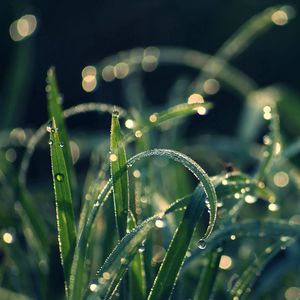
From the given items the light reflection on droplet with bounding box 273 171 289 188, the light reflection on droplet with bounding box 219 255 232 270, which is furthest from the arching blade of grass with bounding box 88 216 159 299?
the light reflection on droplet with bounding box 273 171 289 188

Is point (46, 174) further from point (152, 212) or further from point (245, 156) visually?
point (152, 212)

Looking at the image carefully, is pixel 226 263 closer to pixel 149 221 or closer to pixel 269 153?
pixel 269 153

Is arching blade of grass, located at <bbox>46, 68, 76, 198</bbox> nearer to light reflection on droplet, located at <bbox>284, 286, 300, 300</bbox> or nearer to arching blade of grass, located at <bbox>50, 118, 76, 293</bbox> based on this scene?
arching blade of grass, located at <bbox>50, 118, 76, 293</bbox>

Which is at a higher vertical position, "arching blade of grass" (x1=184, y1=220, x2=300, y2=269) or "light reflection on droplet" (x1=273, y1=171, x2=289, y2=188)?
"light reflection on droplet" (x1=273, y1=171, x2=289, y2=188)

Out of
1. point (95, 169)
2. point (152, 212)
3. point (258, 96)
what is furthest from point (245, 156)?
point (152, 212)

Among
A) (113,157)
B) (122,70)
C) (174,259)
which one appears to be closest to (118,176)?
Result: (113,157)

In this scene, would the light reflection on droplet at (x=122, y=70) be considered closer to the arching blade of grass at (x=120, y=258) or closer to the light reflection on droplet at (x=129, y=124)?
the light reflection on droplet at (x=129, y=124)

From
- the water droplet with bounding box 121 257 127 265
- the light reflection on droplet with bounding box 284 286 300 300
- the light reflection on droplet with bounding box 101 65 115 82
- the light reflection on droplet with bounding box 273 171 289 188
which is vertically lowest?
the water droplet with bounding box 121 257 127 265

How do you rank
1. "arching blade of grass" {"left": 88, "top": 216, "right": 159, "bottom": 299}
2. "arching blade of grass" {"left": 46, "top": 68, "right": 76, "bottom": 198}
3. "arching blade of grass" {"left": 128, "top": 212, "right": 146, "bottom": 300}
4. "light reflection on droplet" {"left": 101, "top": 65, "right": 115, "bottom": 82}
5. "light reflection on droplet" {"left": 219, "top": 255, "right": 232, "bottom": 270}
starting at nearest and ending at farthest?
"arching blade of grass" {"left": 88, "top": 216, "right": 159, "bottom": 299}
"arching blade of grass" {"left": 128, "top": 212, "right": 146, "bottom": 300}
"arching blade of grass" {"left": 46, "top": 68, "right": 76, "bottom": 198}
"light reflection on droplet" {"left": 219, "top": 255, "right": 232, "bottom": 270}
"light reflection on droplet" {"left": 101, "top": 65, "right": 115, "bottom": 82}
